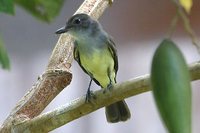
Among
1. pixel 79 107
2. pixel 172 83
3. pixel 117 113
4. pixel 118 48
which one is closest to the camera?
pixel 172 83

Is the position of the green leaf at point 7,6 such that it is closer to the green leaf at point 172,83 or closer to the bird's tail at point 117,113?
the green leaf at point 172,83

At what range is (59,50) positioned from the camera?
1112 millimetres

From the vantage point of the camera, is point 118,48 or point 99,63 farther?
point 118,48

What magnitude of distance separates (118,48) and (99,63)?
0.89m

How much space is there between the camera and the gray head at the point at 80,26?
1.30 metres

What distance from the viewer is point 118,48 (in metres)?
2.35

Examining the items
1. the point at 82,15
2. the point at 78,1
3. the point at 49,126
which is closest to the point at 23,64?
the point at 78,1

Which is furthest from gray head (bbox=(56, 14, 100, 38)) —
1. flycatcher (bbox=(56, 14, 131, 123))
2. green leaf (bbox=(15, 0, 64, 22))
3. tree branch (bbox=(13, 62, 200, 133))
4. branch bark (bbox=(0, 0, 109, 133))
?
green leaf (bbox=(15, 0, 64, 22))

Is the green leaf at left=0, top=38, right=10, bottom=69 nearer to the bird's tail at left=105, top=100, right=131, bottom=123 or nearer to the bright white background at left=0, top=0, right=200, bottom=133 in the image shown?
the bird's tail at left=105, top=100, right=131, bottom=123

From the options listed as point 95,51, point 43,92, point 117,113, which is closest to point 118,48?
point 95,51

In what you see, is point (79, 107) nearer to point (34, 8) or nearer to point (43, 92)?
point (43, 92)

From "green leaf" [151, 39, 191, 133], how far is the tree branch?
341 mm

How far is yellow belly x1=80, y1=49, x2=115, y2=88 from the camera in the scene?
146 cm

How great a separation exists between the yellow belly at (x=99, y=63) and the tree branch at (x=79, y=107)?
21.6 inches
